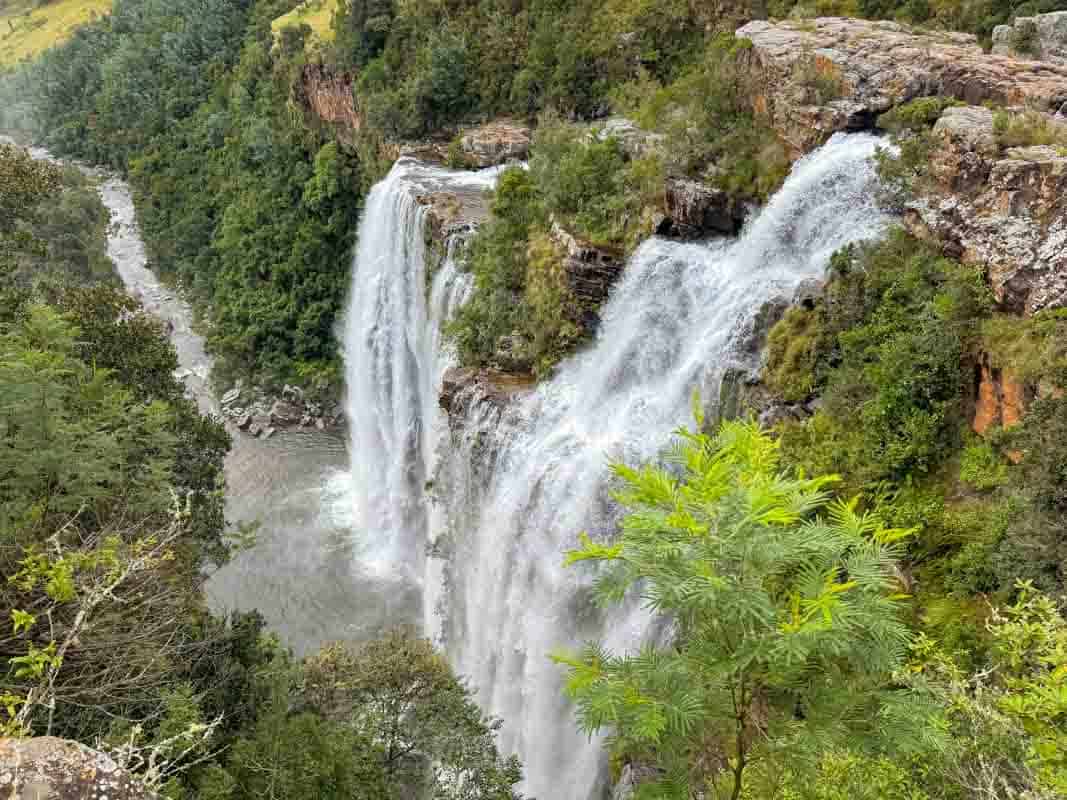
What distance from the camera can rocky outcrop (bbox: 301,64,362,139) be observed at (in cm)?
3697

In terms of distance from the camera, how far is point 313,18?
150ft

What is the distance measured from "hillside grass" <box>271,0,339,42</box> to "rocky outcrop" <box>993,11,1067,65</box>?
34.2 meters

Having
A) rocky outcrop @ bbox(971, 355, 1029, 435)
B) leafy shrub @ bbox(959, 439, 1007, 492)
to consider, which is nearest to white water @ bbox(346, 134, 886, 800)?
rocky outcrop @ bbox(971, 355, 1029, 435)

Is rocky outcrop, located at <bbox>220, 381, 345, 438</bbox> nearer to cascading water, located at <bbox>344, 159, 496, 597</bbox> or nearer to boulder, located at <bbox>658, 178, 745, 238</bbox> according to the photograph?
cascading water, located at <bbox>344, 159, 496, 597</bbox>

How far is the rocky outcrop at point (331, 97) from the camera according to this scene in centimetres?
3697

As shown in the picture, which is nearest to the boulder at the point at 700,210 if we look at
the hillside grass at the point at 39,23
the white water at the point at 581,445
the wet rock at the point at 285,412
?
the white water at the point at 581,445


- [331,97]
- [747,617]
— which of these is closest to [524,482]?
[747,617]

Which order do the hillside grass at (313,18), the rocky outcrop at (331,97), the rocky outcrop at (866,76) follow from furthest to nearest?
1. the hillside grass at (313,18)
2. the rocky outcrop at (331,97)
3. the rocky outcrop at (866,76)

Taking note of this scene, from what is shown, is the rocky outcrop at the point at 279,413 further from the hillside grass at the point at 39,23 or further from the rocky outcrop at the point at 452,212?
the hillside grass at the point at 39,23

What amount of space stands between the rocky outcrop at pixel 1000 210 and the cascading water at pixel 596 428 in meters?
1.26

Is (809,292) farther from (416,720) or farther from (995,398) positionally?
(416,720)

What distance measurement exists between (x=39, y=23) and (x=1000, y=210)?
104m

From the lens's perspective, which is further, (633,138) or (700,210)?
(633,138)

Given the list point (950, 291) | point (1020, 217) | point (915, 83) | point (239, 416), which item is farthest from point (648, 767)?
point (239, 416)
